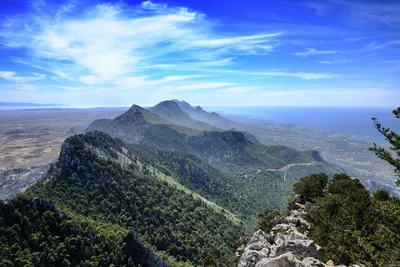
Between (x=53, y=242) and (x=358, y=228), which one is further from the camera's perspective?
(x=53, y=242)

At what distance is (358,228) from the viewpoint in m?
32.3

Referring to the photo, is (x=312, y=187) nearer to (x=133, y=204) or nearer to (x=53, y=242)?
(x=53, y=242)

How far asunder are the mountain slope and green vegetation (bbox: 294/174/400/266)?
42.5 m

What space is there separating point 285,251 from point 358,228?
28.8 ft

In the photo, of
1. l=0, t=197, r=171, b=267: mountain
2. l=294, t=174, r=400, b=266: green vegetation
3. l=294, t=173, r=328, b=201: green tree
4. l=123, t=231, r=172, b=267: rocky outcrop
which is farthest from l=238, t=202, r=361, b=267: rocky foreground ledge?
l=0, t=197, r=171, b=267: mountain

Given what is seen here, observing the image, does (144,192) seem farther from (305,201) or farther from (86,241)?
(305,201)

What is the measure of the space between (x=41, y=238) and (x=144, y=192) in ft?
186

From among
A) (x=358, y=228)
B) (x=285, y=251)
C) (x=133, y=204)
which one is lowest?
(x=133, y=204)

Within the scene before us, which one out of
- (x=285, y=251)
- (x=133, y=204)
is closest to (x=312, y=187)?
(x=285, y=251)

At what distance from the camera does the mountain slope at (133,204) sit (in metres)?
87.7

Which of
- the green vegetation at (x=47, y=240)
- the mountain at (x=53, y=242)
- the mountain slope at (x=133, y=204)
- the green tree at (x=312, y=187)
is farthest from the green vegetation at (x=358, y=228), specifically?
the green vegetation at (x=47, y=240)

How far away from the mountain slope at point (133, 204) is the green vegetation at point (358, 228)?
42533 mm

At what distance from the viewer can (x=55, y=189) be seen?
86.7 meters

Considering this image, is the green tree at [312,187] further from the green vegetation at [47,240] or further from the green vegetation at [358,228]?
the green vegetation at [47,240]
